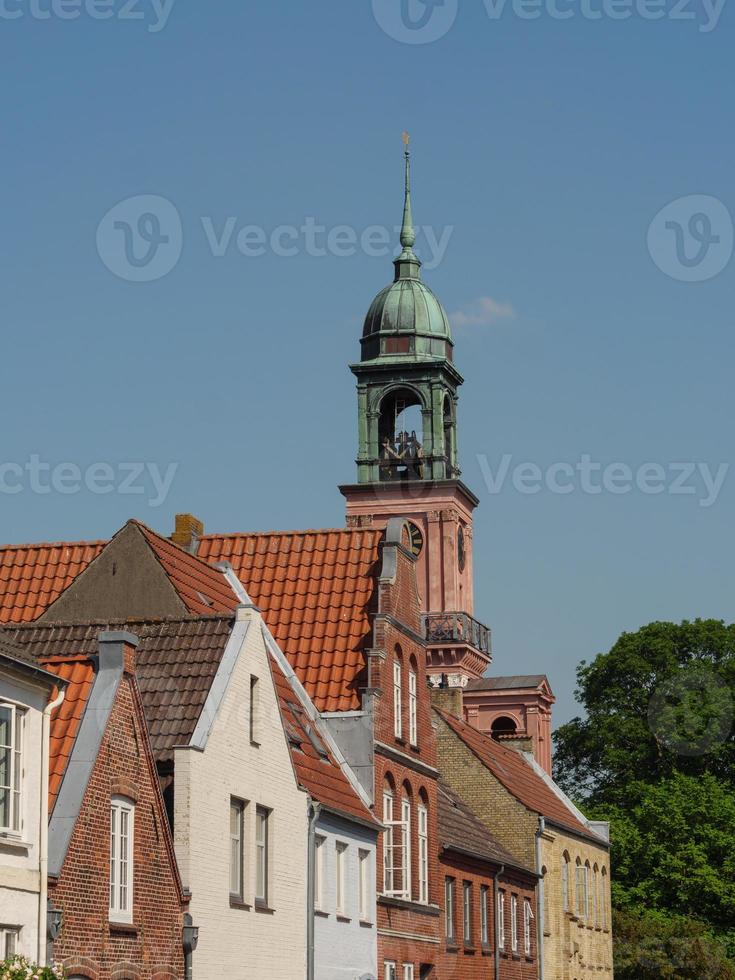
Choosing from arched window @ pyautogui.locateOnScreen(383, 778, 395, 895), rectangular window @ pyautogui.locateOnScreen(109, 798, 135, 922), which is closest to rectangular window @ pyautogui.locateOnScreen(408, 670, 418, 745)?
arched window @ pyautogui.locateOnScreen(383, 778, 395, 895)

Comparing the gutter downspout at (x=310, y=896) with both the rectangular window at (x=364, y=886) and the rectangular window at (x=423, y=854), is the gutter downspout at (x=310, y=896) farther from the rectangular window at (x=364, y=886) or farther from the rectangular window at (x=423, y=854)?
the rectangular window at (x=423, y=854)

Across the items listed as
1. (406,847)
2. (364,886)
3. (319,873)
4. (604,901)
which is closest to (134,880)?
(319,873)

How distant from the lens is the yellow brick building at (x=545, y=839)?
54250 millimetres

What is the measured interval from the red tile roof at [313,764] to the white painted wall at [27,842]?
9432 millimetres

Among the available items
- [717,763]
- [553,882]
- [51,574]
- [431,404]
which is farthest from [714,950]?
[431,404]

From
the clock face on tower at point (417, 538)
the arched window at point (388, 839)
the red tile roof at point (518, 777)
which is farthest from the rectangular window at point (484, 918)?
the clock face on tower at point (417, 538)

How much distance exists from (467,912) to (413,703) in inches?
305

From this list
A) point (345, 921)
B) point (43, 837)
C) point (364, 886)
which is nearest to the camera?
point (43, 837)

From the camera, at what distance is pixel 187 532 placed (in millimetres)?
43750

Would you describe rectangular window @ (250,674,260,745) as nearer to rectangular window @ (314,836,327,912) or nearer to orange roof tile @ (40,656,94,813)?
rectangular window @ (314,836,327,912)

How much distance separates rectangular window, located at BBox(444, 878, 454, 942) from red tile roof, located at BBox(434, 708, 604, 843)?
9.21 meters

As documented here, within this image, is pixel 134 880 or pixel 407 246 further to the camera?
pixel 407 246

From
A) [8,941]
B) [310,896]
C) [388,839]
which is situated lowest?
[8,941]

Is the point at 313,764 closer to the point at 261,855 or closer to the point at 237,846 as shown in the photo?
the point at 261,855
